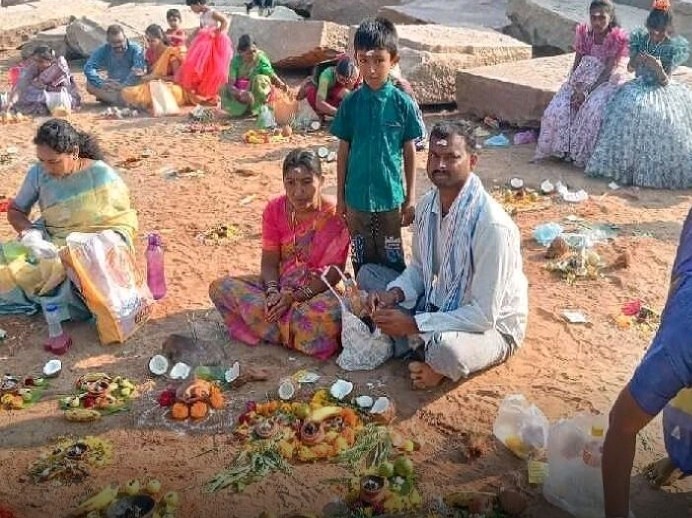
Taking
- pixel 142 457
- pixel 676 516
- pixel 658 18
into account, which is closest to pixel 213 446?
pixel 142 457

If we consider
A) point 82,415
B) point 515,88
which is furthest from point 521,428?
point 515,88

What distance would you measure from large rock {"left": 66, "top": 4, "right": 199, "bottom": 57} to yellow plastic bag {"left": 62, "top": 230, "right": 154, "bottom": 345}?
28.4 ft

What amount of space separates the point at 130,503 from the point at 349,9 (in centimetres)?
1233

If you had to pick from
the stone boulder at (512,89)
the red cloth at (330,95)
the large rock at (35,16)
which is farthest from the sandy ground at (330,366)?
the large rock at (35,16)

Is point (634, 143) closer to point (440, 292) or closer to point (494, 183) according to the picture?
point (494, 183)

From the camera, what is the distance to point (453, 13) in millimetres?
12969

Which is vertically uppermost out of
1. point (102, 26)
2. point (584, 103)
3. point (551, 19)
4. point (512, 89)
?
point (551, 19)

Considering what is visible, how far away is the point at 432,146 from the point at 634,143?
4.16 meters

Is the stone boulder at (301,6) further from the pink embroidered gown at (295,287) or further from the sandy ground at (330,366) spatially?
the pink embroidered gown at (295,287)

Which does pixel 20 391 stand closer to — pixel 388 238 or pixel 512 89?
pixel 388 238

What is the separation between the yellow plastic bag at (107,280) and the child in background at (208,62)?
614 centimetres

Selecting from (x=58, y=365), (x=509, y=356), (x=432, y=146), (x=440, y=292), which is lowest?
(x=58, y=365)

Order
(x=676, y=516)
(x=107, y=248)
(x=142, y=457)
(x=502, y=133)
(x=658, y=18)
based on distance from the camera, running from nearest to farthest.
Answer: (x=676, y=516), (x=142, y=457), (x=107, y=248), (x=658, y=18), (x=502, y=133)

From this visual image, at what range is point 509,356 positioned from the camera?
466cm
